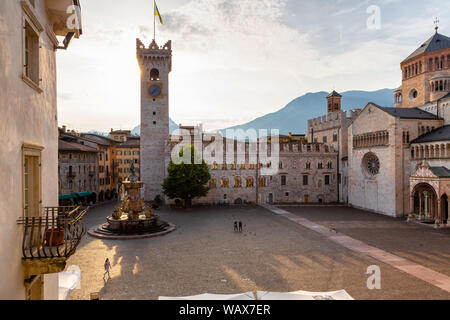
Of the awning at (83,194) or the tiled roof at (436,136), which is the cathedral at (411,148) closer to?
the tiled roof at (436,136)

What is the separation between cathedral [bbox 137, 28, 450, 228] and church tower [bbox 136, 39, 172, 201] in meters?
0.19

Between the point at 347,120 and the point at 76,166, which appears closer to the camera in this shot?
the point at 76,166

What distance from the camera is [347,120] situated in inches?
2307

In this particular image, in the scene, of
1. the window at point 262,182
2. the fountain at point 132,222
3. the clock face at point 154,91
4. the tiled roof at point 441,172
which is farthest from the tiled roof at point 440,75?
the clock face at point 154,91

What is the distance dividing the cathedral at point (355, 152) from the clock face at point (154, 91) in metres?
0.20

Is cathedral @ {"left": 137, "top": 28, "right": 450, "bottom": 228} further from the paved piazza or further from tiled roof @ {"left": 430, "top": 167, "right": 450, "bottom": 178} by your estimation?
the paved piazza

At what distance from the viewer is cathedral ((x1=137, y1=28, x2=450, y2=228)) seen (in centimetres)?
4222

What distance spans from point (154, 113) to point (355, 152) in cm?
3891

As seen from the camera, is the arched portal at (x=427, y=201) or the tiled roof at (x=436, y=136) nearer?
the tiled roof at (x=436, y=136)

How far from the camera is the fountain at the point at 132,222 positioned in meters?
30.9

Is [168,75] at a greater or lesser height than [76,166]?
Result: greater
